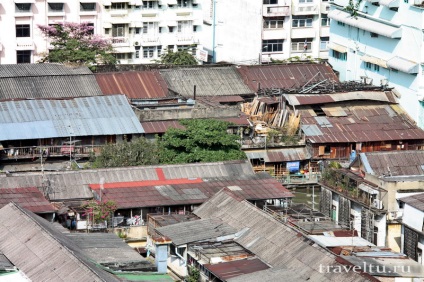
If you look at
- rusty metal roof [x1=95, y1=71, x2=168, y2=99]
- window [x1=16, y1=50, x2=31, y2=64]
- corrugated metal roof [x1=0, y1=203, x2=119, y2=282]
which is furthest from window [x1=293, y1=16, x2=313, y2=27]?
corrugated metal roof [x1=0, y1=203, x2=119, y2=282]

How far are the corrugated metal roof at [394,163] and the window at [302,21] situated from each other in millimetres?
26271

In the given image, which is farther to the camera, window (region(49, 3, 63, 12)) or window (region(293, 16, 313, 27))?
window (region(293, 16, 313, 27))

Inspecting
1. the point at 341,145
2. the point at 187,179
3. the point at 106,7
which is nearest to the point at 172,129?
the point at 187,179

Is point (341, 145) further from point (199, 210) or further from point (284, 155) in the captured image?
point (199, 210)

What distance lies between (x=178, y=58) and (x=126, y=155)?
19756 millimetres

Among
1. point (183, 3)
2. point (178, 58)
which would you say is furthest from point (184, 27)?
point (178, 58)

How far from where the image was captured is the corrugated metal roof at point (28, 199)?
46.8 metres

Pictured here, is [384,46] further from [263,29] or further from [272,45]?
[272,45]

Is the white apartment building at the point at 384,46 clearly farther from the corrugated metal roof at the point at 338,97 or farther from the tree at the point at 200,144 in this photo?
the tree at the point at 200,144

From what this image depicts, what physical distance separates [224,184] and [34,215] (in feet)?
29.2

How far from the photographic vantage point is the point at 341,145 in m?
62.4

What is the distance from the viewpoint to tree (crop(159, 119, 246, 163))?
5512cm

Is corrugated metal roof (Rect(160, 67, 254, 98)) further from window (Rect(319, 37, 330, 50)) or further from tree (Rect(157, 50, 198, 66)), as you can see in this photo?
window (Rect(319, 37, 330, 50))

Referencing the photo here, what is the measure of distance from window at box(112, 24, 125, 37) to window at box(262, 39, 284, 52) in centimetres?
861
